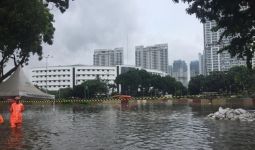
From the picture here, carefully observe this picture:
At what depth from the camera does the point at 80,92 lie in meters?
126

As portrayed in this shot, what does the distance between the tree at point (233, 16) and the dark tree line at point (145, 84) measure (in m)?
118

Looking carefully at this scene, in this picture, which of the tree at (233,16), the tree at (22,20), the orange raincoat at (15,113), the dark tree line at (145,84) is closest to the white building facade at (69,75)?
the dark tree line at (145,84)

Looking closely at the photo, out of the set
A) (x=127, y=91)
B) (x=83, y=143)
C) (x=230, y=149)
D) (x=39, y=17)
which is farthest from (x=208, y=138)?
(x=127, y=91)

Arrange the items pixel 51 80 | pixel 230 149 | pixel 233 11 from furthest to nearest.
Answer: pixel 51 80 → pixel 230 149 → pixel 233 11

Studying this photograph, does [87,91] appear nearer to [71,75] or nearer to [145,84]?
[145,84]

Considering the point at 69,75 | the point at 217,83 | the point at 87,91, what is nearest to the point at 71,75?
the point at 69,75

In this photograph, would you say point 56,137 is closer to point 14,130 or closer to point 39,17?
point 14,130

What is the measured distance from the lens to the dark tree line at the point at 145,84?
131000mm

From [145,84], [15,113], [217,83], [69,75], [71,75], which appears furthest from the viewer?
[69,75]

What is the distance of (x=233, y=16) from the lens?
33.3 ft

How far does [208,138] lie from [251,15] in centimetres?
505

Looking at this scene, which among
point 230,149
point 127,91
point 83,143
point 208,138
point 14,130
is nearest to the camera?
point 230,149

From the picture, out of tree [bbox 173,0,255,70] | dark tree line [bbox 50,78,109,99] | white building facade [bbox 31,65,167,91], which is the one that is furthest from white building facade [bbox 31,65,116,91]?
tree [bbox 173,0,255,70]

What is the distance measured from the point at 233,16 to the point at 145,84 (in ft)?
401
